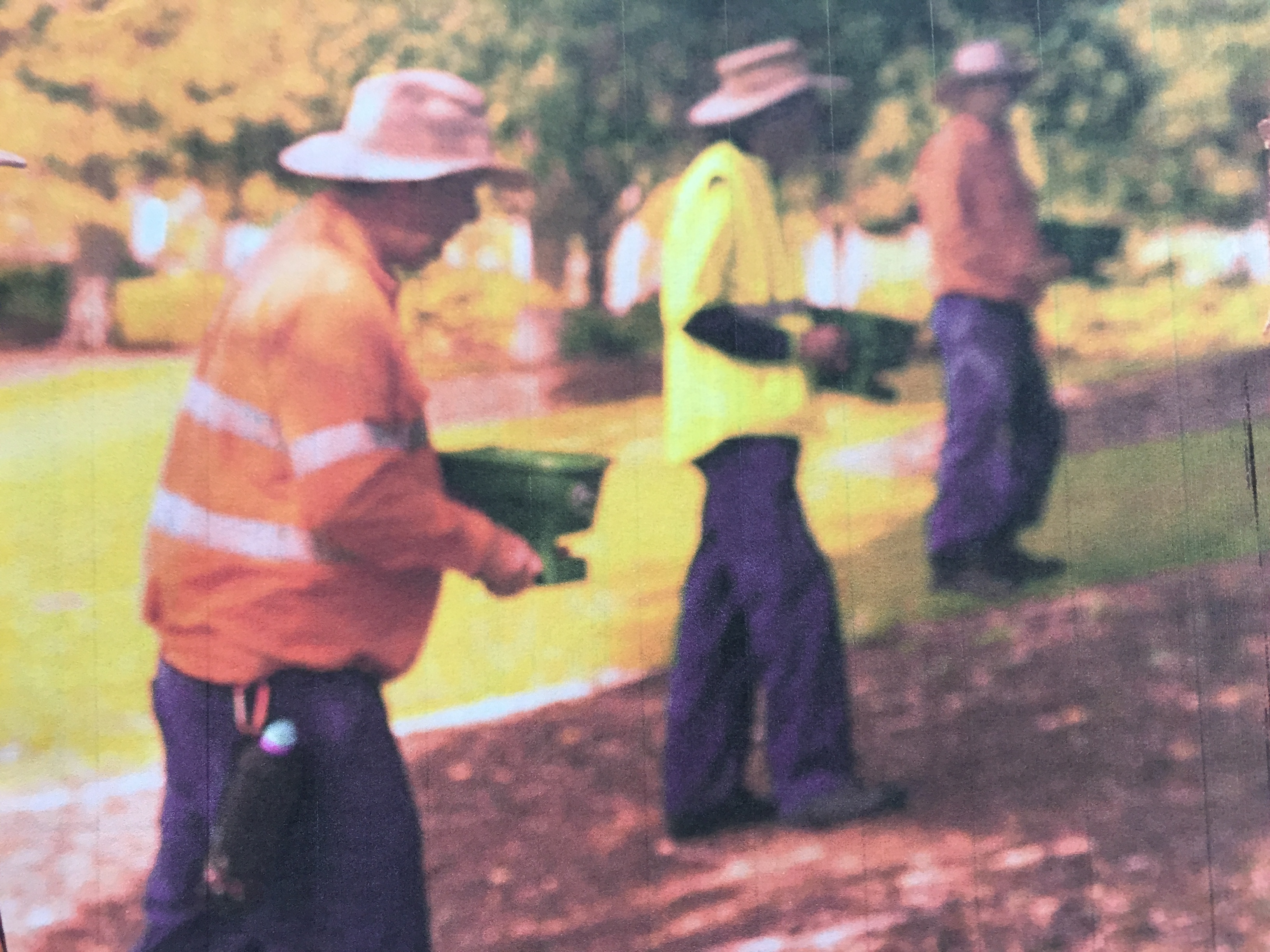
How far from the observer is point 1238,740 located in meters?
4.20

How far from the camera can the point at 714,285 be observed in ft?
12.5

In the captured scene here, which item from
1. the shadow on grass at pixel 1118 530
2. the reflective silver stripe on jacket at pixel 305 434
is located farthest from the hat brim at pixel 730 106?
the shadow on grass at pixel 1118 530

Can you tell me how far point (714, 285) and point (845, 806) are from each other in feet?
5.43

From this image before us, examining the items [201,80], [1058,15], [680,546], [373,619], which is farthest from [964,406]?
[201,80]

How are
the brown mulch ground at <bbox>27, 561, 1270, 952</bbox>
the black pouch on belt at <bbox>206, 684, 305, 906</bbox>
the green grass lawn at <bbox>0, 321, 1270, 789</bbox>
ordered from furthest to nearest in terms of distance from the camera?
the brown mulch ground at <bbox>27, 561, 1270, 952</bbox> < the green grass lawn at <bbox>0, 321, 1270, 789</bbox> < the black pouch on belt at <bbox>206, 684, 305, 906</bbox>

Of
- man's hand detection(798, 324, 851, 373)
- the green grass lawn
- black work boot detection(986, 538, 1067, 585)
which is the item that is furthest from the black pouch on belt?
black work boot detection(986, 538, 1067, 585)

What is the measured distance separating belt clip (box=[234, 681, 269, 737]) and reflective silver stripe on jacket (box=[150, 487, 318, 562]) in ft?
1.20

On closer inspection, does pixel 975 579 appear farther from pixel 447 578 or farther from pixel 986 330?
pixel 447 578

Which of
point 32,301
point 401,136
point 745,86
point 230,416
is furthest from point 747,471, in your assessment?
point 32,301

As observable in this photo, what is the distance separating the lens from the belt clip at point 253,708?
3496 mm

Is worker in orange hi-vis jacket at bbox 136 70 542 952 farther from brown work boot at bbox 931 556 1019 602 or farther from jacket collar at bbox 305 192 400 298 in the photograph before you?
brown work boot at bbox 931 556 1019 602

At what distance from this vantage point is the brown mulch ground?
3.76 m

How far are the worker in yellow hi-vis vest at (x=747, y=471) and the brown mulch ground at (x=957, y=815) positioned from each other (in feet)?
0.33

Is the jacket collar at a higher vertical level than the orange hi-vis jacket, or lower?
higher
